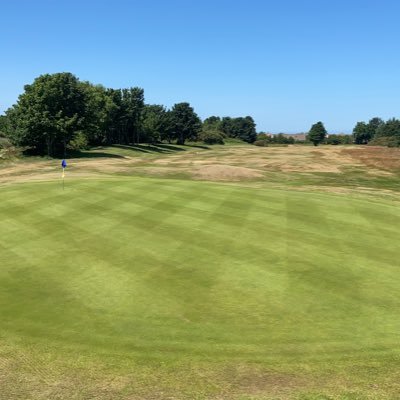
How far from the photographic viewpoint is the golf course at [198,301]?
8.99m

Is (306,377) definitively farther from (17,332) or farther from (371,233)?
(371,233)

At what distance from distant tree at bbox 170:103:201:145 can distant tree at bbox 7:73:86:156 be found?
183ft

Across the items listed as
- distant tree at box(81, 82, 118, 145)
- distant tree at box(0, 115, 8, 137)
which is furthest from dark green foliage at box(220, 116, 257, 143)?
distant tree at box(0, 115, 8, 137)

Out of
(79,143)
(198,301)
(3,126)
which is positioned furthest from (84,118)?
(198,301)

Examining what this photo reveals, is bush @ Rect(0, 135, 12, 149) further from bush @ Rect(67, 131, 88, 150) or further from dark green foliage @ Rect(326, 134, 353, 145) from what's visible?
dark green foliage @ Rect(326, 134, 353, 145)

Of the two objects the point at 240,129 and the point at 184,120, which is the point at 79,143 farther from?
the point at 240,129

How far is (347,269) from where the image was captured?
15.1 m

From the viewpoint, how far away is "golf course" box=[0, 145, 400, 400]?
899 centimetres

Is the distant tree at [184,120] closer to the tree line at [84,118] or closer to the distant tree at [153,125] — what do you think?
the tree line at [84,118]

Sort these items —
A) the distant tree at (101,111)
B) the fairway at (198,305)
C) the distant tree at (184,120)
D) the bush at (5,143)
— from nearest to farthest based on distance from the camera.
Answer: the fairway at (198,305), the bush at (5,143), the distant tree at (101,111), the distant tree at (184,120)

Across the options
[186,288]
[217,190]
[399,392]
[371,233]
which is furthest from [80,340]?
[217,190]

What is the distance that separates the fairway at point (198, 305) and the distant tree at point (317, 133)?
15585 cm

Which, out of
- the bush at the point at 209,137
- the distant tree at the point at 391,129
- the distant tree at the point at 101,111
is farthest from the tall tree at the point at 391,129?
the distant tree at the point at 101,111

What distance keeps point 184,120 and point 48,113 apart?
64.8 metres
